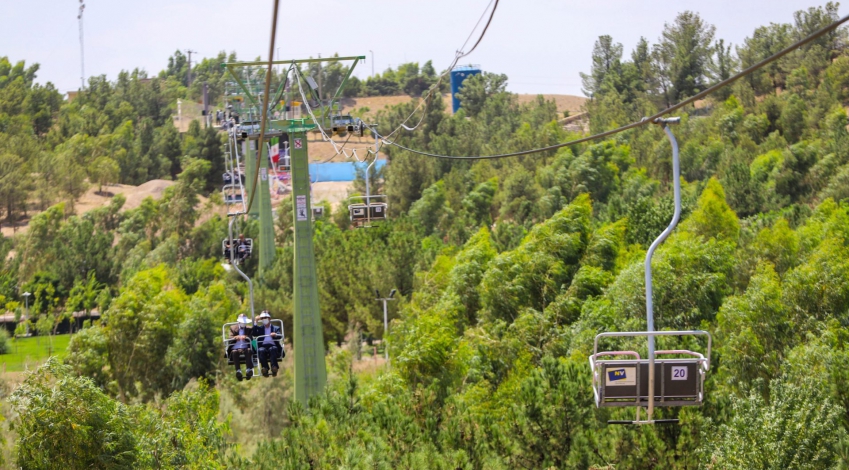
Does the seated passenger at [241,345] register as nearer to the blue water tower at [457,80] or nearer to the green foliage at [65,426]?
the green foliage at [65,426]

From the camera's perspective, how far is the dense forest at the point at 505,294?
2105cm

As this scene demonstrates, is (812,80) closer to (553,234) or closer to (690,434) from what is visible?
(553,234)

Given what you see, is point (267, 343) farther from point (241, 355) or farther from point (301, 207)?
point (301, 207)

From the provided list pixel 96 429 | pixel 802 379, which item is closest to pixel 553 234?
pixel 802 379

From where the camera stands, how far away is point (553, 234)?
3775 centimetres

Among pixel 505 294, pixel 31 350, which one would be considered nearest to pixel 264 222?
pixel 505 294

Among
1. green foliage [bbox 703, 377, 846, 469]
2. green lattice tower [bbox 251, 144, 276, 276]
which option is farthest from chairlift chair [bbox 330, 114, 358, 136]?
green lattice tower [bbox 251, 144, 276, 276]

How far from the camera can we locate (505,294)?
117ft

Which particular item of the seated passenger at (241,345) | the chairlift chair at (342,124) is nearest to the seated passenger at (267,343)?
Answer: the seated passenger at (241,345)

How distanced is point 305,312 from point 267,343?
19.6 ft

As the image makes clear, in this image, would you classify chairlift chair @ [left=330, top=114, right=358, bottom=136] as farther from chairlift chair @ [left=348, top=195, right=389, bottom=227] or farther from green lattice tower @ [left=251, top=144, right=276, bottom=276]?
green lattice tower @ [left=251, top=144, right=276, bottom=276]

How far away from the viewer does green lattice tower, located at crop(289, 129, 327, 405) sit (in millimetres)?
25562

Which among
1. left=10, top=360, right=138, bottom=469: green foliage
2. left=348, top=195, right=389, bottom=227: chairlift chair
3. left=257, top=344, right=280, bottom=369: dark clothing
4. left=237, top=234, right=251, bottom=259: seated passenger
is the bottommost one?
left=10, top=360, right=138, bottom=469: green foliage

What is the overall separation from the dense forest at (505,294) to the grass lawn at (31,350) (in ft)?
4.94
